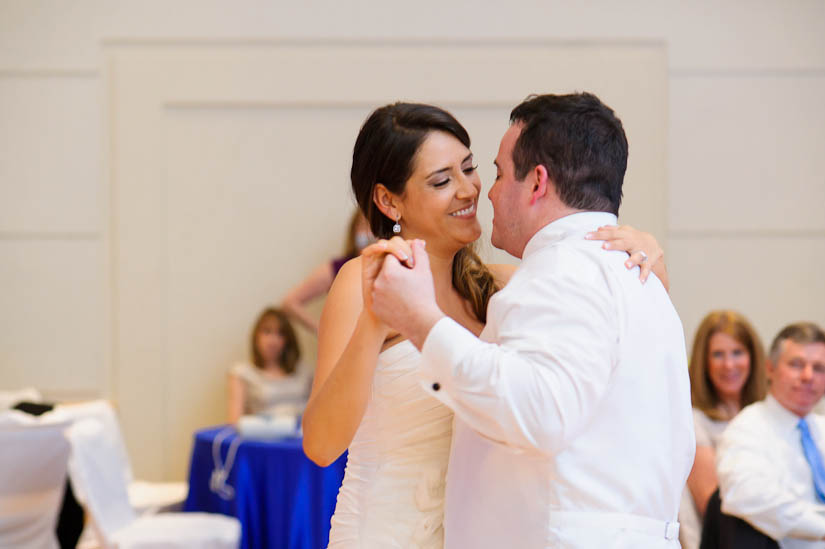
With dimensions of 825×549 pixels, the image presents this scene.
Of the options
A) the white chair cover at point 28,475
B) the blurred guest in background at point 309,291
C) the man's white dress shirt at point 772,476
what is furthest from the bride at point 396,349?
the blurred guest in background at point 309,291

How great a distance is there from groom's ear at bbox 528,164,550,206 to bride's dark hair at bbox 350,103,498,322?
0.47 meters

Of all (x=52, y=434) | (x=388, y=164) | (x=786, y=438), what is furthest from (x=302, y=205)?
(x=388, y=164)

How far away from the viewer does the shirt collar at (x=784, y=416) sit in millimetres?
3389

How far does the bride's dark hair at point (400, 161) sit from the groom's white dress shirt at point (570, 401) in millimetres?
501

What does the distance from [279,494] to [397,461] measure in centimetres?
222

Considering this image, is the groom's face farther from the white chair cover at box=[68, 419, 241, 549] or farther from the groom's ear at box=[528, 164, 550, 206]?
the white chair cover at box=[68, 419, 241, 549]

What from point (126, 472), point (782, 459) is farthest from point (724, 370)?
point (126, 472)

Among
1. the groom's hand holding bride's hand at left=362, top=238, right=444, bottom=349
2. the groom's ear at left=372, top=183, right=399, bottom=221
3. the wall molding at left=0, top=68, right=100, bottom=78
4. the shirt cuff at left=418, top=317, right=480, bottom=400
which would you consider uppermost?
the wall molding at left=0, top=68, right=100, bottom=78

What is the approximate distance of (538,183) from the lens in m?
1.67

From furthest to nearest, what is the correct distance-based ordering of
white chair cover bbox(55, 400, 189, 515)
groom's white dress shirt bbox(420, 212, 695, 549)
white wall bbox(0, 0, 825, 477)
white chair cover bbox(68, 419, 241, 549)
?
white wall bbox(0, 0, 825, 477) < white chair cover bbox(55, 400, 189, 515) < white chair cover bbox(68, 419, 241, 549) < groom's white dress shirt bbox(420, 212, 695, 549)

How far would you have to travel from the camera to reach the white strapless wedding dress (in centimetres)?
196

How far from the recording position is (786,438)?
337 cm

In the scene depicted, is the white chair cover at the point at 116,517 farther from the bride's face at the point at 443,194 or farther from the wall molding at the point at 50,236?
the bride's face at the point at 443,194

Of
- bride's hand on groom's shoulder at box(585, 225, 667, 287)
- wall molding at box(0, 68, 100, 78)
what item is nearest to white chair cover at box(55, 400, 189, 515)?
wall molding at box(0, 68, 100, 78)
